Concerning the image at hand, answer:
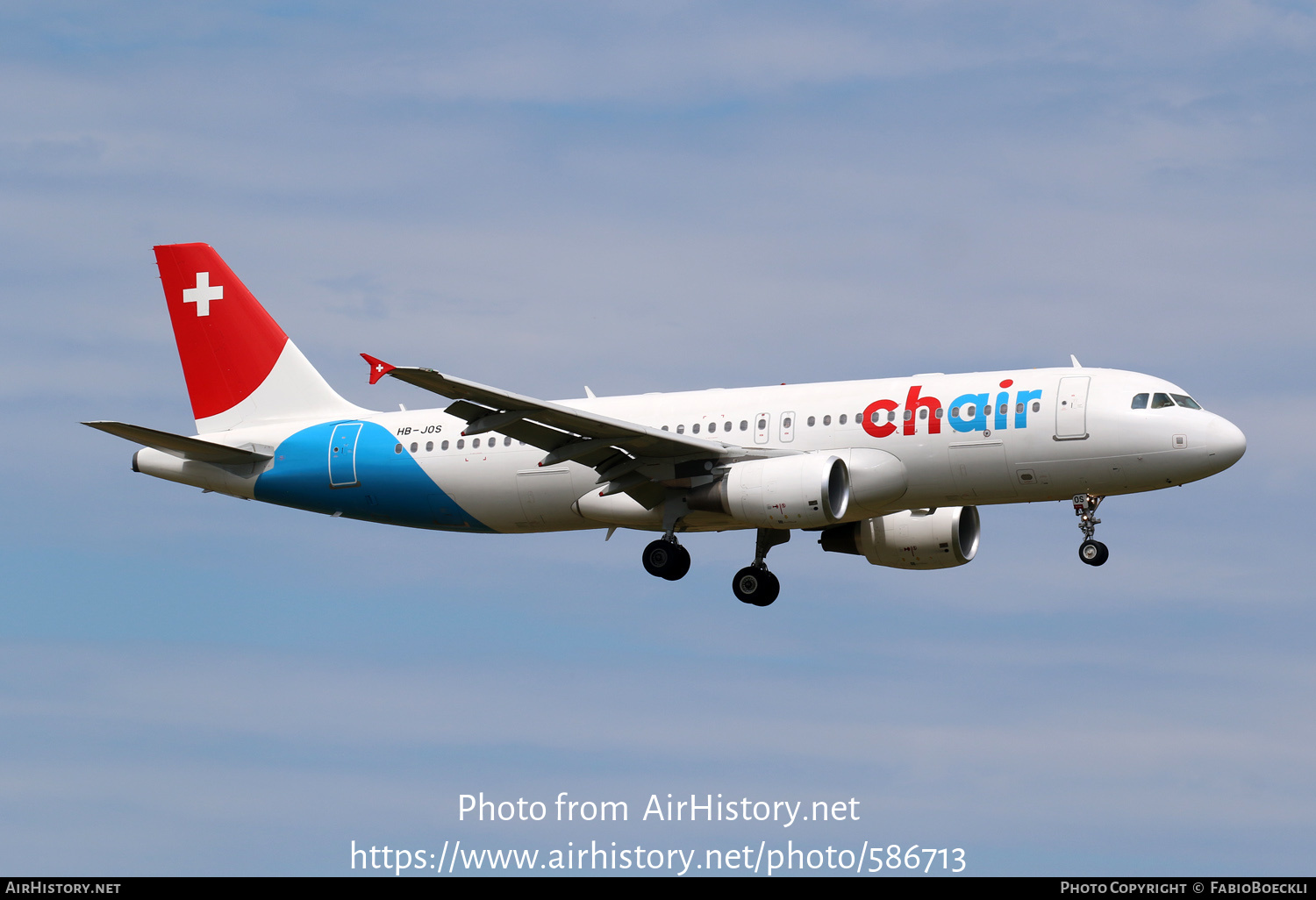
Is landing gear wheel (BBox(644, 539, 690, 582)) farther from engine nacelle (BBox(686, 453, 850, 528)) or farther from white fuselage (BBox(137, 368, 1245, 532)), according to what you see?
engine nacelle (BBox(686, 453, 850, 528))

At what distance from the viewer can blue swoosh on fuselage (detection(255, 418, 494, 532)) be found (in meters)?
45.0

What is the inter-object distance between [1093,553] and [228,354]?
23.9m

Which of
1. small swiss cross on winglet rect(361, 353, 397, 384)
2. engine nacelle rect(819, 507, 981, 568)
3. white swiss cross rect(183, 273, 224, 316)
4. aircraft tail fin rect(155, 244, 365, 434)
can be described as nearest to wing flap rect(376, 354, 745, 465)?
small swiss cross on winglet rect(361, 353, 397, 384)

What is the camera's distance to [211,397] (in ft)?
159

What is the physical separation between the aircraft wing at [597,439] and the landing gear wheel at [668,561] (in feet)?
3.59

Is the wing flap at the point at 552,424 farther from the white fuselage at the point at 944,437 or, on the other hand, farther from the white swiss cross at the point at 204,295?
the white swiss cross at the point at 204,295

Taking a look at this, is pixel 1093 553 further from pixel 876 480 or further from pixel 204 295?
pixel 204 295

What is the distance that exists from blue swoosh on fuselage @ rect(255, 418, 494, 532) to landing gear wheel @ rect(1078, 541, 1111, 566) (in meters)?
14.7

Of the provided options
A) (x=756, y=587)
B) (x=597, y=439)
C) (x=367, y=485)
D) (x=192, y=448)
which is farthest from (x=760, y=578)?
(x=192, y=448)

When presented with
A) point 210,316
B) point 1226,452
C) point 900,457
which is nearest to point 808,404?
point 900,457

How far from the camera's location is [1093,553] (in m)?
39.5

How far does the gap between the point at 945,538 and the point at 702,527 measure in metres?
6.38

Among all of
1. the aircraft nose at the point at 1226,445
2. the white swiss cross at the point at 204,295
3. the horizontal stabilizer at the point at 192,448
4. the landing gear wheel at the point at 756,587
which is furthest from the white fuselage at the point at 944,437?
the white swiss cross at the point at 204,295

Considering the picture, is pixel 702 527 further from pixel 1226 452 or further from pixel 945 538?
pixel 1226 452
